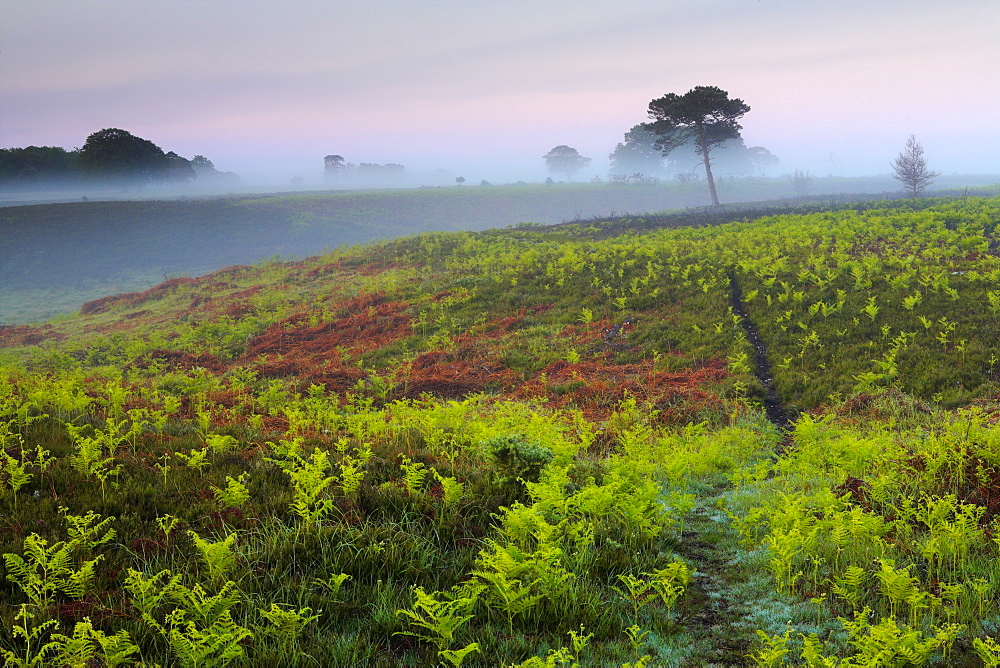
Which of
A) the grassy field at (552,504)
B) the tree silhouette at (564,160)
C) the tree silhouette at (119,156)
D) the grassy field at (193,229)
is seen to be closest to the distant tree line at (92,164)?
the tree silhouette at (119,156)

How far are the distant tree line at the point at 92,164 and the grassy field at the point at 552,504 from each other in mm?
77243

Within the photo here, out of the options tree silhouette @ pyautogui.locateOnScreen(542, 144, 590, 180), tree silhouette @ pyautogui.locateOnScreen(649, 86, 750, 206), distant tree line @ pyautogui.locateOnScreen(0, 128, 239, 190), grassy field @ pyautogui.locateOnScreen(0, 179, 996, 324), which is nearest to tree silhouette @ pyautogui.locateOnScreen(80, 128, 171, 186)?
distant tree line @ pyautogui.locateOnScreen(0, 128, 239, 190)

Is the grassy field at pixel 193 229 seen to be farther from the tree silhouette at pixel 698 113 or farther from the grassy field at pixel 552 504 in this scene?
the grassy field at pixel 552 504

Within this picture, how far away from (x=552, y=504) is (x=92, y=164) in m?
93.2

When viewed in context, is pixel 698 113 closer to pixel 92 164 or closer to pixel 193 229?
pixel 193 229

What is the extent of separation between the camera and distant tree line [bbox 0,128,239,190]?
7556 centimetres

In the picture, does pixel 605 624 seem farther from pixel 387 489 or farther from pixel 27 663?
pixel 27 663

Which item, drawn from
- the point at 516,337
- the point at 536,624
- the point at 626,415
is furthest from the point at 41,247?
the point at 536,624

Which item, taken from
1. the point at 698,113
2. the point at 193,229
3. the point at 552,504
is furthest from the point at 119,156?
the point at 552,504

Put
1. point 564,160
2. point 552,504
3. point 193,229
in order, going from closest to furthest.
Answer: point 552,504, point 193,229, point 564,160

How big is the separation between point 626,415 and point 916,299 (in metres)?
9.79

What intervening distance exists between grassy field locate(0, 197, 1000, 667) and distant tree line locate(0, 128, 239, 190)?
77243mm

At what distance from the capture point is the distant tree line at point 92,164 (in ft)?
248

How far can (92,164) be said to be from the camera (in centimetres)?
7544
